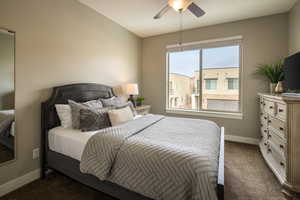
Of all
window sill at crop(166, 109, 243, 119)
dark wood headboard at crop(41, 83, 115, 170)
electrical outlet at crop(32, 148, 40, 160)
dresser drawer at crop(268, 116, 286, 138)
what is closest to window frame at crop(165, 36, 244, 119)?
window sill at crop(166, 109, 243, 119)

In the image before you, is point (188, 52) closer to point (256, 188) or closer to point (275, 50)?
point (275, 50)

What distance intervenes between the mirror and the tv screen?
3531 millimetres

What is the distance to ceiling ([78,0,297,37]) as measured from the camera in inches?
102

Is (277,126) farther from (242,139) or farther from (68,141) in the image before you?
(68,141)

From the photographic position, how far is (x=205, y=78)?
12.6 feet

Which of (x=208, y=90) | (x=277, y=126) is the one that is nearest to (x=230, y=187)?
(x=277, y=126)

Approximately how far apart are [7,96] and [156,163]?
6.35 feet

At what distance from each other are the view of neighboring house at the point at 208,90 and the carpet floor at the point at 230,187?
1.63 m

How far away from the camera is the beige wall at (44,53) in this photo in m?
1.86

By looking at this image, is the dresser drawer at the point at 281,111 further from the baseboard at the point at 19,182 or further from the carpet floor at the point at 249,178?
the baseboard at the point at 19,182

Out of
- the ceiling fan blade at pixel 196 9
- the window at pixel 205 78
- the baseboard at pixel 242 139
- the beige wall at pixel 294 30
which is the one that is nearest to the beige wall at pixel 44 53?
the ceiling fan blade at pixel 196 9

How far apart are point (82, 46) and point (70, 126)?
57.9 inches

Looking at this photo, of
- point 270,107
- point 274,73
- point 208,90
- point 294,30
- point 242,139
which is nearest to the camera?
point 270,107

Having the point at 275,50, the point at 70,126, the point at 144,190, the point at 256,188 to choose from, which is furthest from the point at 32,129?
the point at 275,50
